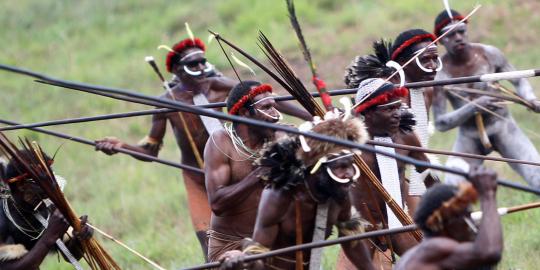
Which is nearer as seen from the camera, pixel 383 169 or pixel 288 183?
pixel 288 183

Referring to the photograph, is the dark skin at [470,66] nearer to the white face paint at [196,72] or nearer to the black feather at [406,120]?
the white face paint at [196,72]

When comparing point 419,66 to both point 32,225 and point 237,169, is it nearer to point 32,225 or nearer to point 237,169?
point 237,169

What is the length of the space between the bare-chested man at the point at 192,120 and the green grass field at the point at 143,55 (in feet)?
3.98

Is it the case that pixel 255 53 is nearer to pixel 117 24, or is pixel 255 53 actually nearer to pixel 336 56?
pixel 336 56

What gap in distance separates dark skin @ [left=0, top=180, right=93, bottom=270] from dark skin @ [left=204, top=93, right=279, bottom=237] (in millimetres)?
880

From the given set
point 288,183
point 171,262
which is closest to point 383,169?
point 288,183

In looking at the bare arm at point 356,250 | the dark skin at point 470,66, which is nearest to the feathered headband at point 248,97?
the bare arm at point 356,250

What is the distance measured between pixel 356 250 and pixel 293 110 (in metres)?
2.86

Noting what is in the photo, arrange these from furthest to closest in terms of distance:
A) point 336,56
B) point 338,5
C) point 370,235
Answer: point 338,5 < point 336,56 < point 370,235

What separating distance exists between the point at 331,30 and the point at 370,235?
13.2 meters

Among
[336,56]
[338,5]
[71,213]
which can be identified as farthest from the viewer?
[338,5]

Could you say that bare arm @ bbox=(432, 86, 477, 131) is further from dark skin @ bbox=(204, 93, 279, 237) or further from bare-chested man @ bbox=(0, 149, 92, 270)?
bare-chested man @ bbox=(0, 149, 92, 270)

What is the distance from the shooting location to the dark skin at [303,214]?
7.37 m

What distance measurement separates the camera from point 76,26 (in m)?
23.2
